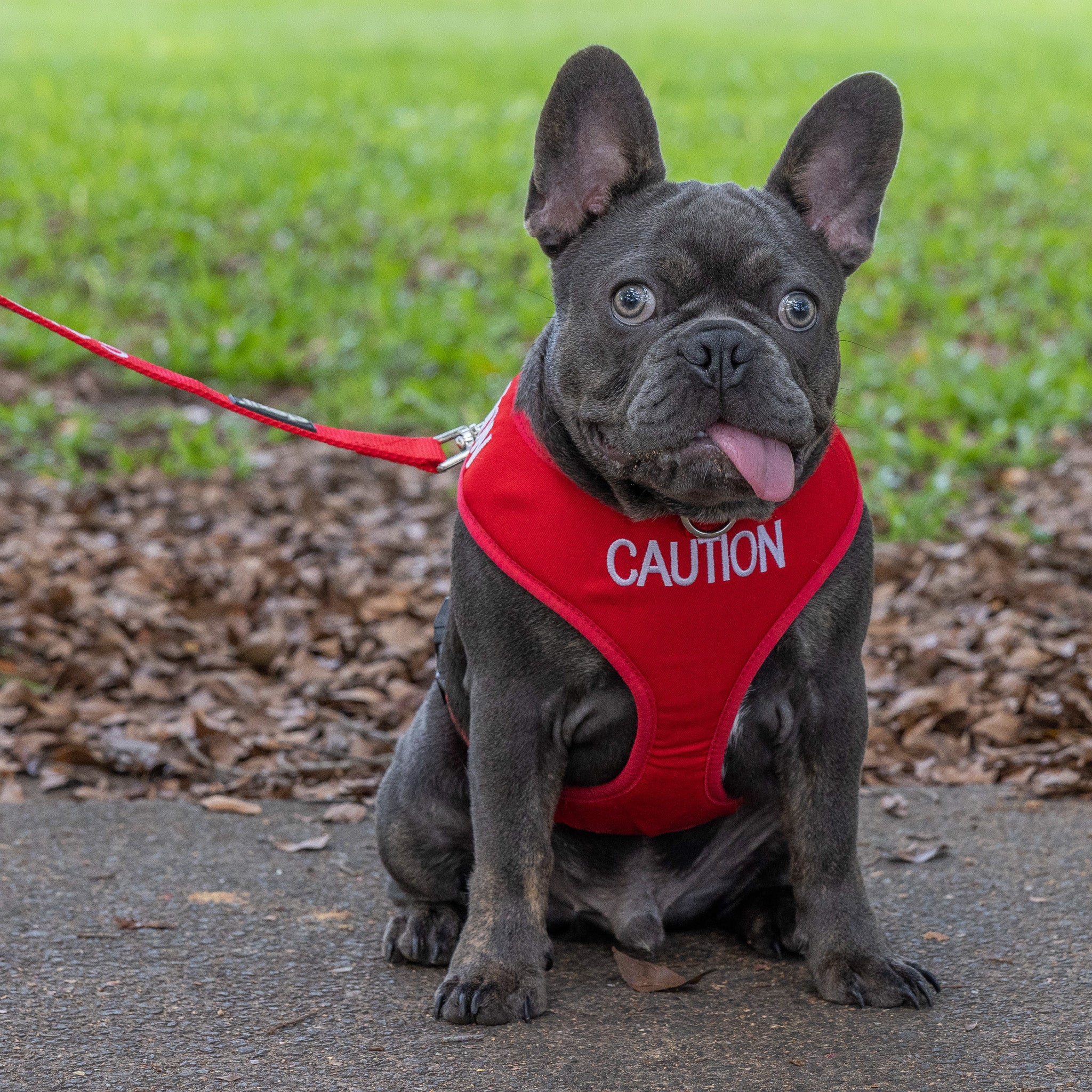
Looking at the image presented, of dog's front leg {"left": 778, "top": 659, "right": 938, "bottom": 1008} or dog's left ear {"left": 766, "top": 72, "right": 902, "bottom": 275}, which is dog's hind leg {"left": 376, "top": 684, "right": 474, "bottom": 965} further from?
dog's left ear {"left": 766, "top": 72, "right": 902, "bottom": 275}

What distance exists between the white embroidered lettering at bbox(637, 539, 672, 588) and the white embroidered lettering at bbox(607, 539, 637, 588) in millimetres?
17

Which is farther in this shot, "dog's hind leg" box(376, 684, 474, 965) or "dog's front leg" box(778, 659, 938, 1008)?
"dog's hind leg" box(376, 684, 474, 965)

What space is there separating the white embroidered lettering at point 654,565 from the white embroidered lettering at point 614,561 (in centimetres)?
2

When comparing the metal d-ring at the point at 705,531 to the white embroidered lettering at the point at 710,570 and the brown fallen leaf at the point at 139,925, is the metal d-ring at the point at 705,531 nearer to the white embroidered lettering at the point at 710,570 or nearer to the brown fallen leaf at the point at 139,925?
the white embroidered lettering at the point at 710,570

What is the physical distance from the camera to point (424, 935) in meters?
3.28


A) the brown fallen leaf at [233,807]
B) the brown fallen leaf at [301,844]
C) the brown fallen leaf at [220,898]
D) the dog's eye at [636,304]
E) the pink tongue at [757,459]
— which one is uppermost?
the dog's eye at [636,304]

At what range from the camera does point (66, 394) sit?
895 centimetres

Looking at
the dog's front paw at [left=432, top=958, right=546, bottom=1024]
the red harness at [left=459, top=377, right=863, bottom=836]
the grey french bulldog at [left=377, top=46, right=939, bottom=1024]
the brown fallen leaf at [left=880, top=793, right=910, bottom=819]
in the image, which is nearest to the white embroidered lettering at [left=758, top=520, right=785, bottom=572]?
the red harness at [left=459, top=377, right=863, bottom=836]

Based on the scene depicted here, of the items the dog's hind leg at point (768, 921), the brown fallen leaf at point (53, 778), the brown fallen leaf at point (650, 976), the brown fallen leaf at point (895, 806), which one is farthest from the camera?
the brown fallen leaf at point (53, 778)

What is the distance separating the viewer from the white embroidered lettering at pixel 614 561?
2.96 m

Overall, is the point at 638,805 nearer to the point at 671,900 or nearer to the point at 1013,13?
the point at 671,900

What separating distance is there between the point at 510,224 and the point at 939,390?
443cm

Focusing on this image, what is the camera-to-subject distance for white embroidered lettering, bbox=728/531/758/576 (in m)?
2.98

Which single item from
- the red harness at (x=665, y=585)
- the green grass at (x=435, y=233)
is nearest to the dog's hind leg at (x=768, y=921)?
the red harness at (x=665, y=585)
